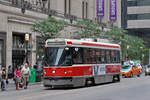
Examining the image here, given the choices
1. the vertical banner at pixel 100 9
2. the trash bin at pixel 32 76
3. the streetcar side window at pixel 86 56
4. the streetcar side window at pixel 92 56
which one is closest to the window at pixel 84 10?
the vertical banner at pixel 100 9

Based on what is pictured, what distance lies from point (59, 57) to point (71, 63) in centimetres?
90

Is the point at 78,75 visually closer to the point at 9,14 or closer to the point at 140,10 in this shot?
the point at 9,14

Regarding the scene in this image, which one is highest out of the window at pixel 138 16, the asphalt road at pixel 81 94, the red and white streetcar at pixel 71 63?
the window at pixel 138 16

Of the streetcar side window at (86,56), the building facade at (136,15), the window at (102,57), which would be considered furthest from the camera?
the building facade at (136,15)

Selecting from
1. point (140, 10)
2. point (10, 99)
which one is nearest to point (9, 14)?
point (10, 99)

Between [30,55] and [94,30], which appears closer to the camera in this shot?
[30,55]

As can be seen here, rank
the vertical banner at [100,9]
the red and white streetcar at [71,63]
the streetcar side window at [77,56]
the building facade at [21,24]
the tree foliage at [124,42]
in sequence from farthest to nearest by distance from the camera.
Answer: the vertical banner at [100,9] < the tree foliage at [124,42] < the building facade at [21,24] < the streetcar side window at [77,56] < the red and white streetcar at [71,63]

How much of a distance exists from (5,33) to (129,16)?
57749 millimetres

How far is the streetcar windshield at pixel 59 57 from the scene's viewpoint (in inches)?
928

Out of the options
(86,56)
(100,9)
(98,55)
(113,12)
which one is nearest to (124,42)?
(100,9)

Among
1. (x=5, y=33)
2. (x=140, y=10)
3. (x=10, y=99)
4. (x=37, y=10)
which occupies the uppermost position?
(x=140, y=10)

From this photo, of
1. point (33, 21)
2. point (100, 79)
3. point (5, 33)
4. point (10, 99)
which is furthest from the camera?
point (33, 21)

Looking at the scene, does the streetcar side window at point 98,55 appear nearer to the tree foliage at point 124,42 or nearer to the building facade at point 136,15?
the tree foliage at point 124,42

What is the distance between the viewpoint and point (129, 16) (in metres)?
90.3
